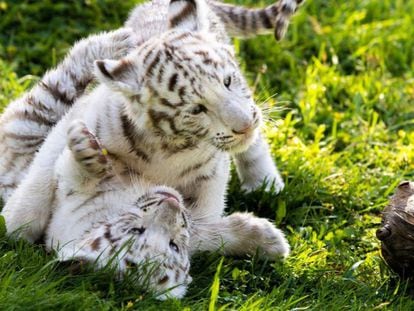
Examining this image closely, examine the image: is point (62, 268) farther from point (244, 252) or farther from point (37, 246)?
point (244, 252)

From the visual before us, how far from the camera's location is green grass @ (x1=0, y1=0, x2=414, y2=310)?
4125 millimetres

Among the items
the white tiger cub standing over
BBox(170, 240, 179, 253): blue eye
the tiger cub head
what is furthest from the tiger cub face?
the white tiger cub standing over

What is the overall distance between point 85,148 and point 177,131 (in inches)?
17.5

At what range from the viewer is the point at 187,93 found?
436cm

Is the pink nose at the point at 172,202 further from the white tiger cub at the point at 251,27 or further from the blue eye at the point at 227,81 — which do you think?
the white tiger cub at the point at 251,27

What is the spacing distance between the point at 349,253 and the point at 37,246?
64.9 inches

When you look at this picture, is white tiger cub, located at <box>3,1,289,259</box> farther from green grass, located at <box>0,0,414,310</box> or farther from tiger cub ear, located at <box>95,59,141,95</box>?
green grass, located at <box>0,0,414,310</box>

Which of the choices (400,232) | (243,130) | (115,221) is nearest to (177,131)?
(243,130)

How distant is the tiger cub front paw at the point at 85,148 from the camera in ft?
14.4

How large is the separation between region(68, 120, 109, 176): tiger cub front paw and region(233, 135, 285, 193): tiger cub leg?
1409mm

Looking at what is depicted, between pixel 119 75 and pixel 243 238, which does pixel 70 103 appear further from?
pixel 243 238

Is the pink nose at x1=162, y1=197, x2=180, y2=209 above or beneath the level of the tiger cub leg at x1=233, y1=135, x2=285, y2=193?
above

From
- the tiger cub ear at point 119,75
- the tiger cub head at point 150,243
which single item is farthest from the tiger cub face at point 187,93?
the tiger cub head at point 150,243

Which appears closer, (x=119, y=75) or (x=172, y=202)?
(x=172, y=202)
